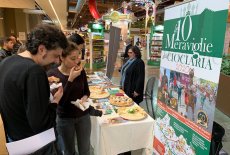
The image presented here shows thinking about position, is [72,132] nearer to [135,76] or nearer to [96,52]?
[135,76]

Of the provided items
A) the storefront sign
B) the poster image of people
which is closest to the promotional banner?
the poster image of people

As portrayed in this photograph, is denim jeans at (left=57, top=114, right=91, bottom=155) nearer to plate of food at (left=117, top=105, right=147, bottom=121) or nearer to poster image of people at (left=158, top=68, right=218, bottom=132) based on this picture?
plate of food at (left=117, top=105, right=147, bottom=121)

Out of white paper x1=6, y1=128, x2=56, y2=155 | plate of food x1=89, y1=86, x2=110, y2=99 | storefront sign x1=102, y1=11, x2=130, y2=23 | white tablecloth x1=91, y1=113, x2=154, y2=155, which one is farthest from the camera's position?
storefront sign x1=102, y1=11, x2=130, y2=23

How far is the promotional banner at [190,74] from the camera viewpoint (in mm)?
1290

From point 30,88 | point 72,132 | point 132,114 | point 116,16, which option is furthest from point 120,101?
point 116,16

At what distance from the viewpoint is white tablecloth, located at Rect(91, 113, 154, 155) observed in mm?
2059

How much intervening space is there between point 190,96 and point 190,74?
0.55ft

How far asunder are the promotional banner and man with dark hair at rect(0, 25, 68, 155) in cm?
94

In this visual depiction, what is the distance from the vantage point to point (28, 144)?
1264mm

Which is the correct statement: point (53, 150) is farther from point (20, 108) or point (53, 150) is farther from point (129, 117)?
point (129, 117)

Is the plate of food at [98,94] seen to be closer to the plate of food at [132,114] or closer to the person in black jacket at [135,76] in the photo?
the plate of food at [132,114]

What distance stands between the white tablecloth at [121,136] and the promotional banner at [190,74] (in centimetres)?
23

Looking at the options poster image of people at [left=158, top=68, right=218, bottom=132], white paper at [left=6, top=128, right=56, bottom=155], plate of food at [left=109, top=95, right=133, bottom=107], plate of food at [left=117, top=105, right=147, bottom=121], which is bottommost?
plate of food at [left=117, top=105, right=147, bottom=121]

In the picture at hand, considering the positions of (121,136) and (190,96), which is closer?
(190,96)
